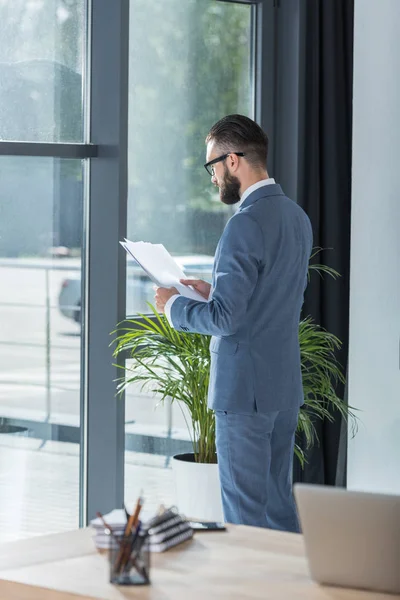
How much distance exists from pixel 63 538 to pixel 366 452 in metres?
2.27

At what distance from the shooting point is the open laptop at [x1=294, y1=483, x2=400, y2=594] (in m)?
1.89

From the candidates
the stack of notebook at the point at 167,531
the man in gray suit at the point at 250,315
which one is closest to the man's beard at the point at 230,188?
the man in gray suit at the point at 250,315

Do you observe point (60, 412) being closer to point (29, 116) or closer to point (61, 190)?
point (61, 190)

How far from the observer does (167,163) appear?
14.8 ft

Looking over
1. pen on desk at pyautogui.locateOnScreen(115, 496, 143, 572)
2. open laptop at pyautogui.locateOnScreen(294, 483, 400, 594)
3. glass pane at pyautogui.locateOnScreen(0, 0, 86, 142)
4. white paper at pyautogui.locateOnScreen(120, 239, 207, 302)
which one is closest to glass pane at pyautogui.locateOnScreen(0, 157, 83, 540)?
glass pane at pyautogui.locateOnScreen(0, 0, 86, 142)

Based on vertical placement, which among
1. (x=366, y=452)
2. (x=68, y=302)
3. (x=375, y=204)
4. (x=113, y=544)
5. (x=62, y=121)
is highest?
(x=62, y=121)

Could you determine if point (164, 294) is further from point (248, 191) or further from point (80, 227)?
point (80, 227)

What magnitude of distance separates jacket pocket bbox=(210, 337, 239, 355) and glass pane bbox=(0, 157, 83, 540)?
3.36 feet

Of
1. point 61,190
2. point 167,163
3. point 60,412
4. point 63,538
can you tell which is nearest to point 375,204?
point 167,163

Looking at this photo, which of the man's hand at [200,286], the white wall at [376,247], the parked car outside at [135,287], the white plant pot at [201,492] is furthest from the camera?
the parked car outside at [135,287]

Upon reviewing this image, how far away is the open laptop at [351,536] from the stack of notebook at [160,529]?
0.38 meters

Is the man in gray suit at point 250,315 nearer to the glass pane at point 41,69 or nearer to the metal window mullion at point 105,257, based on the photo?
the metal window mullion at point 105,257

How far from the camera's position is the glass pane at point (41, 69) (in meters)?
4.00

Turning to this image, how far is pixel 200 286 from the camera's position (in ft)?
11.6
